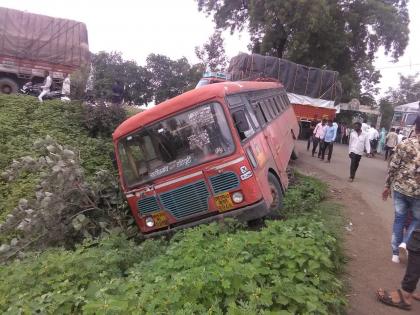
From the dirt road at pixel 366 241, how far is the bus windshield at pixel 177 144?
7.68 ft

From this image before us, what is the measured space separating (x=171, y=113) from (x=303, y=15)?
21.2m

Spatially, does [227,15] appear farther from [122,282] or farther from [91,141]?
[122,282]

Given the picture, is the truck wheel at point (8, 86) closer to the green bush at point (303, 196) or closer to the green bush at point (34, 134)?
the green bush at point (34, 134)

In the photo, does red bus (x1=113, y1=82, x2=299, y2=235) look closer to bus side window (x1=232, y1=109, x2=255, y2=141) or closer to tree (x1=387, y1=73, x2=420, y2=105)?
bus side window (x1=232, y1=109, x2=255, y2=141)

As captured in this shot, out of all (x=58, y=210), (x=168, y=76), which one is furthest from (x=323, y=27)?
(x=58, y=210)

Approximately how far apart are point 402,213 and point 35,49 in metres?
17.0

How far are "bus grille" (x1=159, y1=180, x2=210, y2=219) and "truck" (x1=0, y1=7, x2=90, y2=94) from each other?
534 inches

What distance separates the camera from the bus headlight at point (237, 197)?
19.2 ft

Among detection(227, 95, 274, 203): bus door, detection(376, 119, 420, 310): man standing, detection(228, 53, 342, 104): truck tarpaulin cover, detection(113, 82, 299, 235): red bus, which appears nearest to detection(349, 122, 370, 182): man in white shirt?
detection(227, 95, 274, 203): bus door

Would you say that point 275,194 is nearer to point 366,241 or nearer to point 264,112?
point 366,241

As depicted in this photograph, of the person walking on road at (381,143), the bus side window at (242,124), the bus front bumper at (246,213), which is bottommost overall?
the person walking on road at (381,143)

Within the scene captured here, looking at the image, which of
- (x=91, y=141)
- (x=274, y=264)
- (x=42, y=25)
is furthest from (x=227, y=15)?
(x=274, y=264)

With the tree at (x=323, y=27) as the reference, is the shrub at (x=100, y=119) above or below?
below

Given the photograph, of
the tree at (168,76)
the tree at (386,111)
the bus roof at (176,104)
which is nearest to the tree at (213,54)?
the tree at (168,76)
